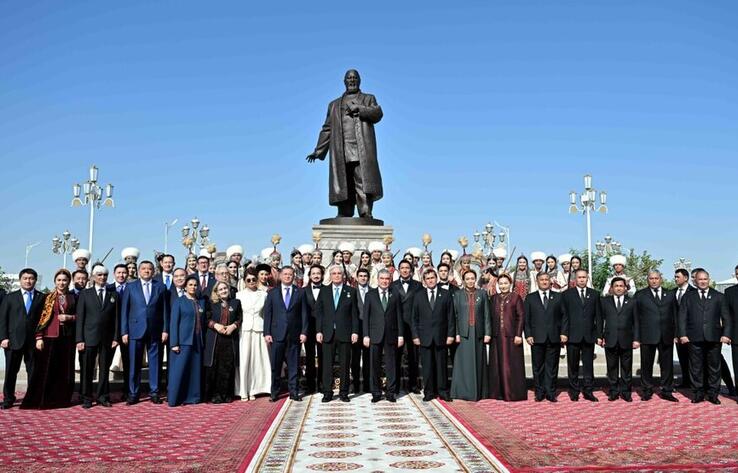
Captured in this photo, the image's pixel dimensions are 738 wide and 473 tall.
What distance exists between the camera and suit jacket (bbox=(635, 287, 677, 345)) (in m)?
9.66

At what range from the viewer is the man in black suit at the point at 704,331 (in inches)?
367

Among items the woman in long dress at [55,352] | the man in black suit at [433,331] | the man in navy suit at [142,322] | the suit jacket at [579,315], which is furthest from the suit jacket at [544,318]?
the woman in long dress at [55,352]

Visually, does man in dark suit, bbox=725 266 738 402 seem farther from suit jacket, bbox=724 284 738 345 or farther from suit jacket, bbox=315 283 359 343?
suit jacket, bbox=315 283 359 343

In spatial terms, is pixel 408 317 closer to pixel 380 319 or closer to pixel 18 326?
pixel 380 319

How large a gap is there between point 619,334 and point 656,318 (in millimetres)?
574

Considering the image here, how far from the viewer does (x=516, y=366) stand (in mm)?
9336

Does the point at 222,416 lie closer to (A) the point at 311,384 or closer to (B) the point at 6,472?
(A) the point at 311,384

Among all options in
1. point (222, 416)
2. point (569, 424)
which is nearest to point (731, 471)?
point (569, 424)

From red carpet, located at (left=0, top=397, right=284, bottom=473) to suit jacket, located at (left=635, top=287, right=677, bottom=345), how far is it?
5.18 m

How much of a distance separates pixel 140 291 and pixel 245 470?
4.70 metres

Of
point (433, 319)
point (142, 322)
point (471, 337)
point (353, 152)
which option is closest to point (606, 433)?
point (471, 337)

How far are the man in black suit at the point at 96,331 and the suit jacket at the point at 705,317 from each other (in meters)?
7.76

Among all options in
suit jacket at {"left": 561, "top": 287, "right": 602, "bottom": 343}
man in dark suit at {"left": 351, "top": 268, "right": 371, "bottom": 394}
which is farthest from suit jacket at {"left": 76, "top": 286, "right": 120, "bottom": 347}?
suit jacket at {"left": 561, "top": 287, "right": 602, "bottom": 343}

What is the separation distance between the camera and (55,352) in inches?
353
